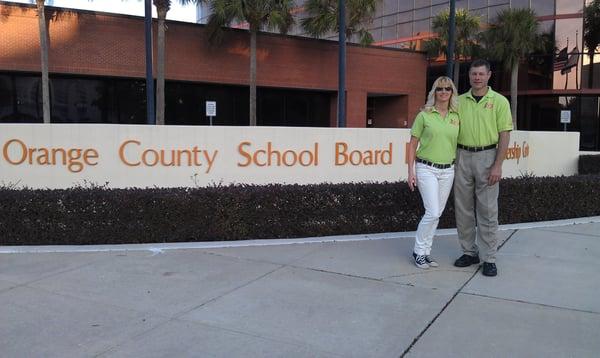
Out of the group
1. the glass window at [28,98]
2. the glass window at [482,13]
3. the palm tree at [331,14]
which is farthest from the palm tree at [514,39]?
the glass window at [28,98]

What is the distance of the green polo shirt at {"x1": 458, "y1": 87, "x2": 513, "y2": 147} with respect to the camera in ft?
16.6

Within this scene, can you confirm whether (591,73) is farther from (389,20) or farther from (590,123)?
(389,20)

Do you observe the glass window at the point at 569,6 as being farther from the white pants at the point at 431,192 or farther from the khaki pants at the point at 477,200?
the white pants at the point at 431,192

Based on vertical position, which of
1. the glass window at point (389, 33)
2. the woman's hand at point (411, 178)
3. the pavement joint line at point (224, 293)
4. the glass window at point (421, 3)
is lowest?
the pavement joint line at point (224, 293)

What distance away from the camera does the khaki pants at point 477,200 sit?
16.9ft

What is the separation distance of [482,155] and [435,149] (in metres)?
0.43

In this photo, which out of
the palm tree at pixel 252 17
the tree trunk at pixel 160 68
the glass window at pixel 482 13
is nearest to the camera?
the tree trunk at pixel 160 68

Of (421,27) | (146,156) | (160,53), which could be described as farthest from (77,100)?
(421,27)

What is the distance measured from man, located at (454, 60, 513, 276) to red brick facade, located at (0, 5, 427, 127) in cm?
1856

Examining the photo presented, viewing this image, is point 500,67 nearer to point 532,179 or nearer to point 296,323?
point 532,179

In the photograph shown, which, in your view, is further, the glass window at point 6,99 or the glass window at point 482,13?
the glass window at point 482,13

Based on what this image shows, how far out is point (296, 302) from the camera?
4.46 metres

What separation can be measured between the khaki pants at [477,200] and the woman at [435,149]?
121 mm

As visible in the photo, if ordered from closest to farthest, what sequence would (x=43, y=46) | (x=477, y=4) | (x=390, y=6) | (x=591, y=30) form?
(x=43, y=46), (x=591, y=30), (x=477, y=4), (x=390, y=6)
